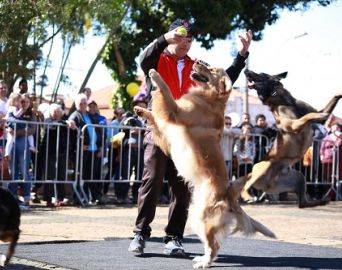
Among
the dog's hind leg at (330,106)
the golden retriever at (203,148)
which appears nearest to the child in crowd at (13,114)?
the golden retriever at (203,148)

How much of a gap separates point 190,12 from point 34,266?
1390cm

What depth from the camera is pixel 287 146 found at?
737 centimetres

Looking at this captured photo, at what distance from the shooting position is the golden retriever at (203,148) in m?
5.52

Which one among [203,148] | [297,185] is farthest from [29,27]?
[203,148]

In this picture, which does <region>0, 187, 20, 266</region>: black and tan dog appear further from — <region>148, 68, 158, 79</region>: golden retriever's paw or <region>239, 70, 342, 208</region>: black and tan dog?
<region>239, 70, 342, 208</region>: black and tan dog

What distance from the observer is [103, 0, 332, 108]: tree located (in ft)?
60.1

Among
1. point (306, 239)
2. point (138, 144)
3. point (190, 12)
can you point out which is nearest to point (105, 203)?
point (138, 144)

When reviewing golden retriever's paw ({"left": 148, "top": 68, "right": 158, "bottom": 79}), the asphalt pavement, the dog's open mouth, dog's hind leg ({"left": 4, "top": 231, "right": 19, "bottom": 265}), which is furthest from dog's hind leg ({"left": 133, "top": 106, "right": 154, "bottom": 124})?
dog's hind leg ({"left": 4, "top": 231, "right": 19, "bottom": 265})

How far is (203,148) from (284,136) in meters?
2.08

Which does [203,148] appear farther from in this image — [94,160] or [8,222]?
[94,160]

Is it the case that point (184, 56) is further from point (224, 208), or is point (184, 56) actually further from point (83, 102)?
point (83, 102)

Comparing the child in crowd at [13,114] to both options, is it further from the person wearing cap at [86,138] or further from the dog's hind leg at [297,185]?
the dog's hind leg at [297,185]

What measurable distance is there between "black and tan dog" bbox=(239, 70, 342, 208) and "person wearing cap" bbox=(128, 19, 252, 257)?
42.0 inches

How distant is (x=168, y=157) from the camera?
623cm
